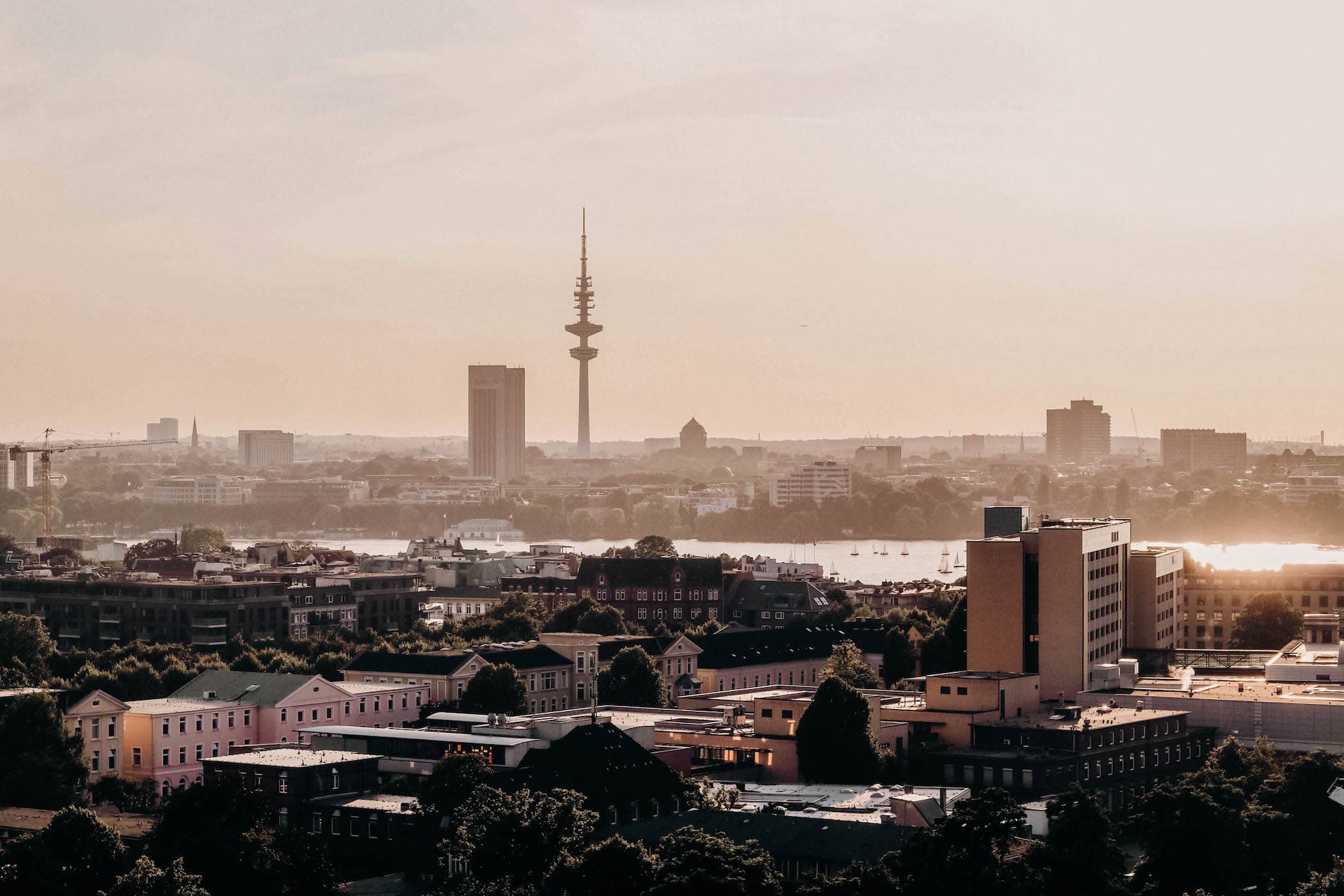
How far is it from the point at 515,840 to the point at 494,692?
27.9ft

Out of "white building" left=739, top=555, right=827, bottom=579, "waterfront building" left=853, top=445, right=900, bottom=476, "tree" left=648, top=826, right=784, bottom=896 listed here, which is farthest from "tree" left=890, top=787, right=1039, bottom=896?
"waterfront building" left=853, top=445, right=900, bottom=476

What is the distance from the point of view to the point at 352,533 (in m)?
87.6

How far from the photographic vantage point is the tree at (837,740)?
17344mm

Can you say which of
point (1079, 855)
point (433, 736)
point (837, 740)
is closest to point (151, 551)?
point (433, 736)

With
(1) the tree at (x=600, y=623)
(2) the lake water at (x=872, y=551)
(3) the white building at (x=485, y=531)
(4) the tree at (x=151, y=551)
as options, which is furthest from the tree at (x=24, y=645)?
(3) the white building at (x=485, y=531)

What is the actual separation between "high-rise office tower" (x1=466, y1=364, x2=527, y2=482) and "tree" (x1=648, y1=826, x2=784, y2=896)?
103212 mm

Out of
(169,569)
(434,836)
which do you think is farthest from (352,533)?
(434,836)

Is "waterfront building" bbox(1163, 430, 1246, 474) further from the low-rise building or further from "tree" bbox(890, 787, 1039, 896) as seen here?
"tree" bbox(890, 787, 1039, 896)

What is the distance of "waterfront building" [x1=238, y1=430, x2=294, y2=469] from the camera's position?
135125 millimetres

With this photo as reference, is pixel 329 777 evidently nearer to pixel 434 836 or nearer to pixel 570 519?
pixel 434 836

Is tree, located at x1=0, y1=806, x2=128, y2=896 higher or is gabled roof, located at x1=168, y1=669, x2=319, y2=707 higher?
gabled roof, located at x1=168, y1=669, x2=319, y2=707

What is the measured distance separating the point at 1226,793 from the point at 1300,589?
17945mm

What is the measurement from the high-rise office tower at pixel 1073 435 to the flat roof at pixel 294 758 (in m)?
108

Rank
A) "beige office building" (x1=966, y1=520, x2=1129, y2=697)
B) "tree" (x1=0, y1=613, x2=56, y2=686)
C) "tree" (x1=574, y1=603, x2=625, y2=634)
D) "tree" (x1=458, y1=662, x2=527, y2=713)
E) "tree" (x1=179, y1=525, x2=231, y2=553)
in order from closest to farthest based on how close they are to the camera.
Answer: "beige office building" (x1=966, y1=520, x2=1129, y2=697) < "tree" (x1=458, y1=662, x2=527, y2=713) < "tree" (x1=0, y1=613, x2=56, y2=686) < "tree" (x1=574, y1=603, x2=625, y2=634) < "tree" (x1=179, y1=525, x2=231, y2=553)
